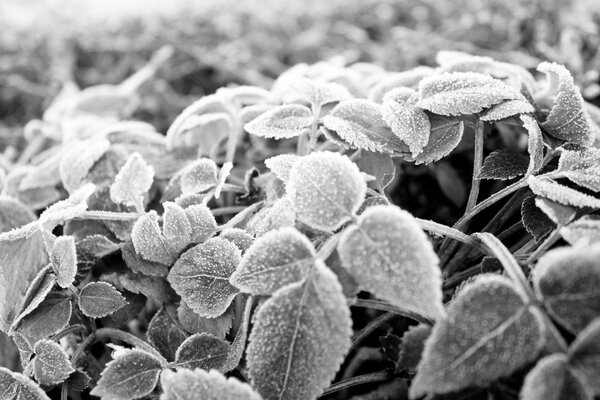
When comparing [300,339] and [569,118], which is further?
[569,118]

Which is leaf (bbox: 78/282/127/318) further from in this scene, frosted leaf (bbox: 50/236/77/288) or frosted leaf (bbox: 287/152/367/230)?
frosted leaf (bbox: 287/152/367/230)

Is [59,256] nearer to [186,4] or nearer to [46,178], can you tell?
[46,178]

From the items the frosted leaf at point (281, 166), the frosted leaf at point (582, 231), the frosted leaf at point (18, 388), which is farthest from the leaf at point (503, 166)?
the frosted leaf at point (18, 388)

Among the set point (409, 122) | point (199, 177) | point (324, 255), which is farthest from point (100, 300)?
point (409, 122)

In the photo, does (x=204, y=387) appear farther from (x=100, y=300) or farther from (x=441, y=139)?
(x=441, y=139)

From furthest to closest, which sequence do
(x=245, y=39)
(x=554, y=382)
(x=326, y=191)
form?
(x=245, y=39), (x=326, y=191), (x=554, y=382)

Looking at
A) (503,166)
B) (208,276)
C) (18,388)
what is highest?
(503,166)

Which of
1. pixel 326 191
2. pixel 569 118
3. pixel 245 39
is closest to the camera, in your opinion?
pixel 326 191

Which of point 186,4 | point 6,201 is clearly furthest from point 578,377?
point 186,4
